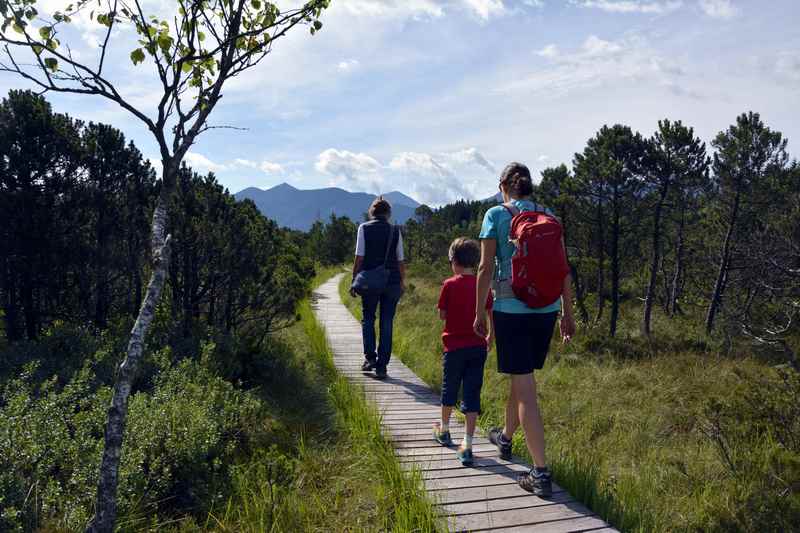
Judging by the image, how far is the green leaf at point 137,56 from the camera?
8.12 ft

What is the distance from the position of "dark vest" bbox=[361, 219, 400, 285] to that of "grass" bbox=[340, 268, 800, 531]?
171cm

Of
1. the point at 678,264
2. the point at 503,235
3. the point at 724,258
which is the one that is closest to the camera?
the point at 503,235

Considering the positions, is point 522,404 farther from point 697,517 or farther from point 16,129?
point 16,129

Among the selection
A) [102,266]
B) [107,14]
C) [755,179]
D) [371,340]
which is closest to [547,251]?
[107,14]

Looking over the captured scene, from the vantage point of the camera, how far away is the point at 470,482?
312 centimetres

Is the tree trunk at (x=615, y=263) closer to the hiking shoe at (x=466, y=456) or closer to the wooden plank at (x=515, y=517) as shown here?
the hiking shoe at (x=466, y=456)

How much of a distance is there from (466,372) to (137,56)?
2956mm

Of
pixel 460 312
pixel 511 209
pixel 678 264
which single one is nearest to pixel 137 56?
pixel 511 209

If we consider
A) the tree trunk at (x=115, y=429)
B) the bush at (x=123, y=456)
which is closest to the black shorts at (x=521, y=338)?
the tree trunk at (x=115, y=429)

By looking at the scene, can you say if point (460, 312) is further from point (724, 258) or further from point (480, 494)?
point (724, 258)

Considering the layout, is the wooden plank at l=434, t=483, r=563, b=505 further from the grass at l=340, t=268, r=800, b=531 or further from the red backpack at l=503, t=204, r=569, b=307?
the red backpack at l=503, t=204, r=569, b=307

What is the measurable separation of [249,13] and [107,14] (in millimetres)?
770

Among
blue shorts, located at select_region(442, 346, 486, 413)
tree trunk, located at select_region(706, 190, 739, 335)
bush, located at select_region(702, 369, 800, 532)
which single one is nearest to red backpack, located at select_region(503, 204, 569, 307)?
blue shorts, located at select_region(442, 346, 486, 413)

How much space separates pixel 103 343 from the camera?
5598 mm
